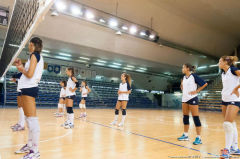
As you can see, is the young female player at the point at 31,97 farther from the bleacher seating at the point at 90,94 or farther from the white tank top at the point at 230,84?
the bleacher seating at the point at 90,94

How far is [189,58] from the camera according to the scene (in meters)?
18.0

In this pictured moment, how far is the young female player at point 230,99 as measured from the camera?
274 cm

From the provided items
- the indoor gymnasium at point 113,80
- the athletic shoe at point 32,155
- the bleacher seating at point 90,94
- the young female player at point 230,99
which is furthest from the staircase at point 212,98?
the athletic shoe at point 32,155

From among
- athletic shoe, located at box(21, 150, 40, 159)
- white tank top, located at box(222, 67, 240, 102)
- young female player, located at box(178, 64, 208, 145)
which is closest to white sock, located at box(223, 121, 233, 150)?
white tank top, located at box(222, 67, 240, 102)

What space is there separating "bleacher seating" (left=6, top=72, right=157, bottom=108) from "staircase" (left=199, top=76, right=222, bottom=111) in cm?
675

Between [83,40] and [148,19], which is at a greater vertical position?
[148,19]

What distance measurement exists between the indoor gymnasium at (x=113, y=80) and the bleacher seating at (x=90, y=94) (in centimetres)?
9

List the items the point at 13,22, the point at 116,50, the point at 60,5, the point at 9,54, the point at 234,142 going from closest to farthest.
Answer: the point at 234,142 → the point at 13,22 → the point at 9,54 → the point at 60,5 → the point at 116,50

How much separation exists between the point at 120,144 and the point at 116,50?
1144 cm

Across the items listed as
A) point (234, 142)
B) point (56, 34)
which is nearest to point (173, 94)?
point (56, 34)

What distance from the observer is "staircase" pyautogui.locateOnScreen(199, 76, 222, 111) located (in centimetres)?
1772

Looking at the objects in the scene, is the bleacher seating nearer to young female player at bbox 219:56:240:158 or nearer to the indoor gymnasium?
the indoor gymnasium

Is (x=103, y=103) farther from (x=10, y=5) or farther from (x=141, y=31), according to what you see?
(x=10, y=5)

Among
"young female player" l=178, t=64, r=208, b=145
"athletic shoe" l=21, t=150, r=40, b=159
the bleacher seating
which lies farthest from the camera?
the bleacher seating
